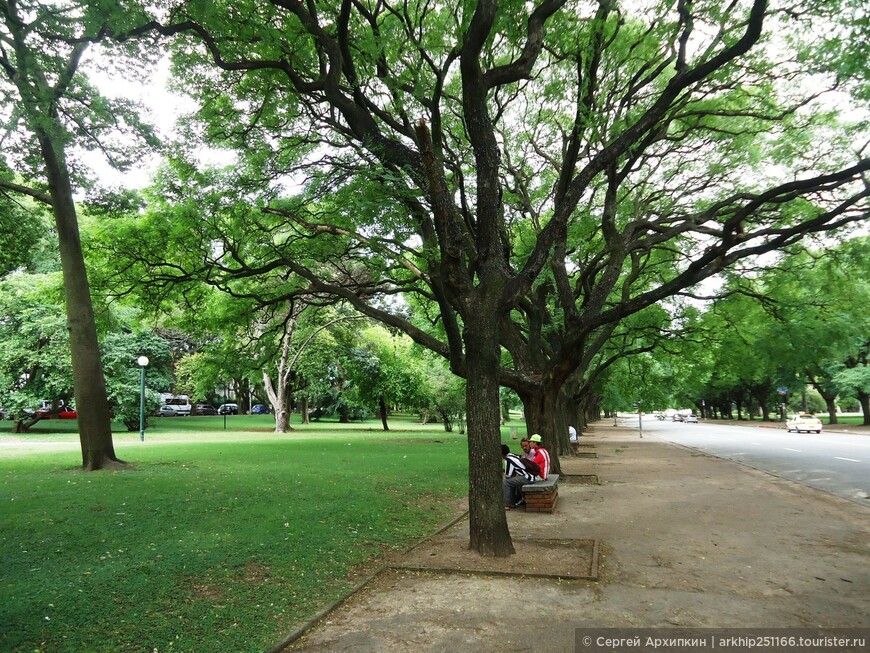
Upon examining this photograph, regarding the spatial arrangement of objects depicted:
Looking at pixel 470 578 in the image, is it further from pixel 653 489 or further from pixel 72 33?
pixel 72 33

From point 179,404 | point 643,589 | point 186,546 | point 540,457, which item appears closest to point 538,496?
point 540,457

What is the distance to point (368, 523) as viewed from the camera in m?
8.85

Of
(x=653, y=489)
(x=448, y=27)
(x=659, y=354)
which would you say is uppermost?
(x=448, y=27)

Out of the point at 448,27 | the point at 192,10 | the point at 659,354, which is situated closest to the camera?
the point at 192,10

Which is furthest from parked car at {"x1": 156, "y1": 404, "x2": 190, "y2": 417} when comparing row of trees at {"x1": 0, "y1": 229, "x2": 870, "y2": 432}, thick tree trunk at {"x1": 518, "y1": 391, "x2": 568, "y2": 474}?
thick tree trunk at {"x1": 518, "y1": 391, "x2": 568, "y2": 474}

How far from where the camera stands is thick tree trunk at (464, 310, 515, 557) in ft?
23.1

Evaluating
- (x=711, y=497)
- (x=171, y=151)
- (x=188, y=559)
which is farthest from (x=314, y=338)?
(x=188, y=559)

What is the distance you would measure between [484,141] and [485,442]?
3.84 m

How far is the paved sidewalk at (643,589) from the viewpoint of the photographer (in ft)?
15.7

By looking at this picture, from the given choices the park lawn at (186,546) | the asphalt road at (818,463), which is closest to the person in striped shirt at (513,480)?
the park lawn at (186,546)

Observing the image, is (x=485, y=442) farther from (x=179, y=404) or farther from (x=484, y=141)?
(x=179, y=404)

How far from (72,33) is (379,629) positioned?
32.6 ft

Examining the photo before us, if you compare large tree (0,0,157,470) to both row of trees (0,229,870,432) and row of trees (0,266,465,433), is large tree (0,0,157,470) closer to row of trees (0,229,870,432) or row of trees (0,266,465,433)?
row of trees (0,229,870,432)

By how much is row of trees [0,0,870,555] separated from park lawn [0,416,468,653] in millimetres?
2070
